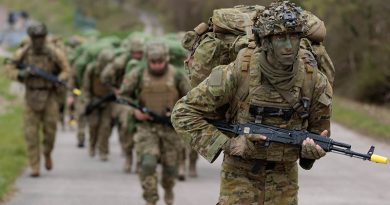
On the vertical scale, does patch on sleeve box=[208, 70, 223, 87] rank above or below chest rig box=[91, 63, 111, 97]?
above

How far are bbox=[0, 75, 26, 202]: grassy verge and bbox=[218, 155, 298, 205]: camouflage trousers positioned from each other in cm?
578

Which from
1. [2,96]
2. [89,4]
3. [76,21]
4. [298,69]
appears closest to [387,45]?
[2,96]

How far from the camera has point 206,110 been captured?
23.5 ft

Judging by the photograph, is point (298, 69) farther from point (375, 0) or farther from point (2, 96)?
point (2, 96)

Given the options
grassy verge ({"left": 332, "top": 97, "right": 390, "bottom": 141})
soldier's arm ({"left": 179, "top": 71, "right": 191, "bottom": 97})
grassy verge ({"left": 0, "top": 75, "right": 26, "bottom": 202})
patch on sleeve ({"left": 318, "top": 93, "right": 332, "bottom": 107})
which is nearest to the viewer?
patch on sleeve ({"left": 318, "top": 93, "right": 332, "bottom": 107})

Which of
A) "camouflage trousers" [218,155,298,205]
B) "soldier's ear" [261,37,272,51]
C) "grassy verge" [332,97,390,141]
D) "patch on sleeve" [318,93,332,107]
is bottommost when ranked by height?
"grassy verge" [332,97,390,141]

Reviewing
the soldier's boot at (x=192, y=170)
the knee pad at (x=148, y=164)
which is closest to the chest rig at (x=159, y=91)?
the knee pad at (x=148, y=164)

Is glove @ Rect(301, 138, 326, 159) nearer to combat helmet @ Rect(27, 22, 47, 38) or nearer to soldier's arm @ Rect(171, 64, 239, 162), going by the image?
soldier's arm @ Rect(171, 64, 239, 162)

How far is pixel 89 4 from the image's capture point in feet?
226

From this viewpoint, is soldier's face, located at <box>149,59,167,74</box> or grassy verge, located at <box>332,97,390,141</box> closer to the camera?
soldier's face, located at <box>149,59,167,74</box>

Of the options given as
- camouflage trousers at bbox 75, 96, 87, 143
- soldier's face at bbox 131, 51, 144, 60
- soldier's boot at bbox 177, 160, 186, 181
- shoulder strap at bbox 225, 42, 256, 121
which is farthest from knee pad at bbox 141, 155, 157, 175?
camouflage trousers at bbox 75, 96, 87, 143

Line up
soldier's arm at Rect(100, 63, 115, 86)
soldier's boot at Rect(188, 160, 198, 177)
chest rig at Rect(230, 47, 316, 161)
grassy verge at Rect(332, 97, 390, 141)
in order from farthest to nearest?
grassy verge at Rect(332, 97, 390, 141) → soldier's arm at Rect(100, 63, 115, 86) → soldier's boot at Rect(188, 160, 198, 177) → chest rig at Rect(230, 47, 316, 161)

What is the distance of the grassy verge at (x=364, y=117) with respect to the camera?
21.7 meters

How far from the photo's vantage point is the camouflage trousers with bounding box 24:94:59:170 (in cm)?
1470
